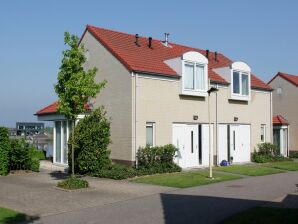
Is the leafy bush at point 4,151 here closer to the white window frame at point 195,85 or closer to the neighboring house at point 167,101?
the neighboring house at point 167,101

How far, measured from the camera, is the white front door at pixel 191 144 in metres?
23.2

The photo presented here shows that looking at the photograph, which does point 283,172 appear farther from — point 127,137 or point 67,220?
point 67,220

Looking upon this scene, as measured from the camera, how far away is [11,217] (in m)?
11.1

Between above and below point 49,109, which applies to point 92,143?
below

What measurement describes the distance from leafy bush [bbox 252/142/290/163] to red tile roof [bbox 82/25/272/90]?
13.4ft

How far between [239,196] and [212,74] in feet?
42.8

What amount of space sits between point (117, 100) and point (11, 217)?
456 inches

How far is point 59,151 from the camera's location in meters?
25.8

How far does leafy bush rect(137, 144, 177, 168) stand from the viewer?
20.9 metres

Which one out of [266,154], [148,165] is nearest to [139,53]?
[148,165]

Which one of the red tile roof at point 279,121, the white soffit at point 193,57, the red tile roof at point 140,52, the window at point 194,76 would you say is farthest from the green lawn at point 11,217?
the red tile roof at point 279,121

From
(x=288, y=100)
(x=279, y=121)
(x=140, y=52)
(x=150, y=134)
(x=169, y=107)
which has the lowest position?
(x=150, y=134)

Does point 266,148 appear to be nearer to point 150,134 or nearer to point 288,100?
point 288,100

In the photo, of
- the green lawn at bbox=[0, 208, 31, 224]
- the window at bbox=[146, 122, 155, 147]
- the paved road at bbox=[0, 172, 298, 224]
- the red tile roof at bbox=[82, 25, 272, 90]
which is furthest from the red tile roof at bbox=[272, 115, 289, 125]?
the green lawn at bbox=[0, 208, 31, 224]
